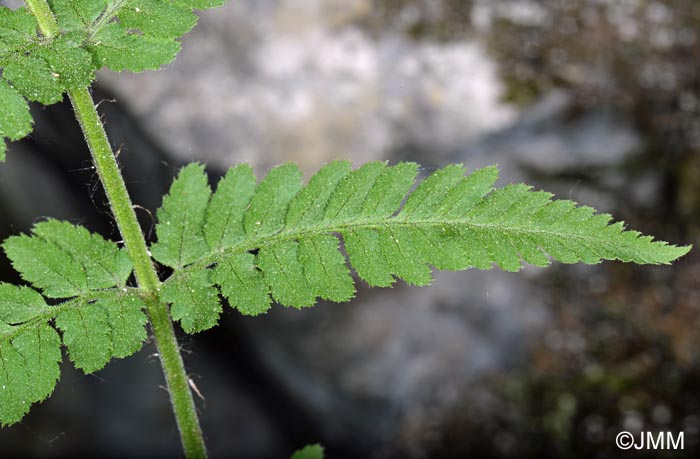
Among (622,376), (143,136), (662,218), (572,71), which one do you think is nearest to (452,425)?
(622,376)

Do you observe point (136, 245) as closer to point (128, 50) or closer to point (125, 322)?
point (125, 322)

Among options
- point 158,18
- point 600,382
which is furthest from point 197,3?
point 600,382

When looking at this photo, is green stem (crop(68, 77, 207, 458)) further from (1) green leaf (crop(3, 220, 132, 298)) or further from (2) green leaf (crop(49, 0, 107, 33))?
(2) green leaf (crop(49, 0, 107, 33))

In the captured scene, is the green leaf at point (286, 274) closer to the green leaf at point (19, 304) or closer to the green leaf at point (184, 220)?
the green leaf at point (184, 220)

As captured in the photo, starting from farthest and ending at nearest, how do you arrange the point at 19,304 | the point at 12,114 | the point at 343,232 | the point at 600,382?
1. the point at 600,382
2. the point at 343,232
3. the point at 19,304
4. the point at 12,114

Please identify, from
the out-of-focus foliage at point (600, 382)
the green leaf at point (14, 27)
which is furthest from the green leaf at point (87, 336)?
Answer: the out-of-focus foliage at point (600, 382)

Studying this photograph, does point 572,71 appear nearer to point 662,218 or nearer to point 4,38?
point 662,218
